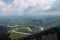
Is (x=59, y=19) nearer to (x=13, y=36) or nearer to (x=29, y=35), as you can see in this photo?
(x=29, y=35)

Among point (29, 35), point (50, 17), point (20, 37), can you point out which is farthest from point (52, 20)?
point (20, 37)

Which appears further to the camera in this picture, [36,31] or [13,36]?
[36,31]

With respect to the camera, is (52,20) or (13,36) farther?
(52,20)

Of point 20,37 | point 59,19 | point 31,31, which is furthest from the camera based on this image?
point 59,19

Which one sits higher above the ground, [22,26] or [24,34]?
[22,26]

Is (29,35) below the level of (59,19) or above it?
below

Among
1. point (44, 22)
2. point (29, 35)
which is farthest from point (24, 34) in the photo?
point (44, 22)

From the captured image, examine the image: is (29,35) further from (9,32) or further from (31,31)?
(9,32)

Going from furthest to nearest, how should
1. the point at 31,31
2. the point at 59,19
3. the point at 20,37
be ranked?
the point at 59,19, the point at 31,31, the point at 20,37

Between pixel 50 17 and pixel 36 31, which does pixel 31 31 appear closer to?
pixel 36 31
